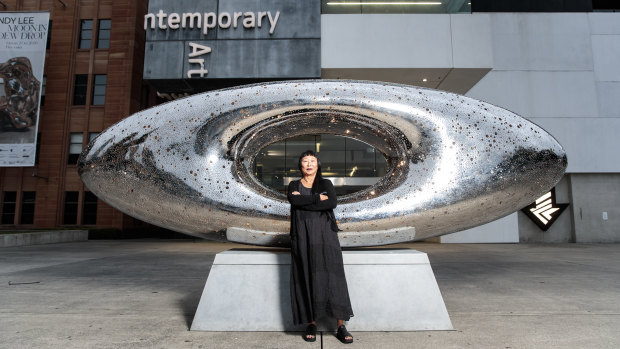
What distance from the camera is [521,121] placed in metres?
3.03

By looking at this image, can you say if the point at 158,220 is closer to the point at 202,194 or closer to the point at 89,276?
the point at 202,194

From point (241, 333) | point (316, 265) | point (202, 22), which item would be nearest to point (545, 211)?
point (202, 22)

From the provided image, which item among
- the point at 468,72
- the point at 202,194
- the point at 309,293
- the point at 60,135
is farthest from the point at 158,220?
the point at 60,135

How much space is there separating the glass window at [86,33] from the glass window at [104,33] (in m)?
0.47

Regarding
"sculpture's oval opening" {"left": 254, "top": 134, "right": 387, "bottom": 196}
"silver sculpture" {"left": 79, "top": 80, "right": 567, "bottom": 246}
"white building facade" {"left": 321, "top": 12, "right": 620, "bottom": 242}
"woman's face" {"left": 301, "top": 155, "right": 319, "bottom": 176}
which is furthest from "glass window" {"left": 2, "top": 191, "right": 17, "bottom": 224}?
"woman's face" {"left": 301, "top": 155, "right": 319, "bottom": 176}

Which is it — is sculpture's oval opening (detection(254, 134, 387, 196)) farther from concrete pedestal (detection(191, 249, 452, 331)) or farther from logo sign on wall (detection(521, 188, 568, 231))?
concrete pedestal (detection(191, 249, 452, 331))

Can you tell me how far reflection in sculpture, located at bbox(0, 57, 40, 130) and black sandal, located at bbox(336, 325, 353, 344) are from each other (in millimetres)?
19225

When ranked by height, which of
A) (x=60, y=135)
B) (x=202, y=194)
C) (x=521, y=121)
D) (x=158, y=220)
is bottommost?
(x=158, y=220)

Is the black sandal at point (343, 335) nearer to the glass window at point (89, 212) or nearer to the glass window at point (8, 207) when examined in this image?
the glass window at point (89, 212)

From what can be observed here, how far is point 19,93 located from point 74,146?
3.65 m

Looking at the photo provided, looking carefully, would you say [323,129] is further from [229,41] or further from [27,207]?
[27,207]

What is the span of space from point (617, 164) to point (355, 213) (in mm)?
15522

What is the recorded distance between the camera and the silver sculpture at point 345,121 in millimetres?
2898

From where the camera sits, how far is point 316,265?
2.45m
